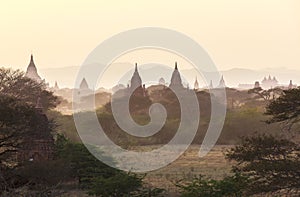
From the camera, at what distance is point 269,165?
53.9 feet

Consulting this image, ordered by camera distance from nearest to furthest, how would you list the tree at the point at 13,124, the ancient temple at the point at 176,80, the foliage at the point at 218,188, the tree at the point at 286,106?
the foliage at the point at 218,188 → the tree at the point at 286,106 → the tree at the point at 13,124 → the ancient temple at the point at 176,80

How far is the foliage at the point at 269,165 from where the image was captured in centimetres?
1647

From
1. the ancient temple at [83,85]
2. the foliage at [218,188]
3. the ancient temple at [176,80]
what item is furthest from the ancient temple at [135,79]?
the ancient temple at [83,85]

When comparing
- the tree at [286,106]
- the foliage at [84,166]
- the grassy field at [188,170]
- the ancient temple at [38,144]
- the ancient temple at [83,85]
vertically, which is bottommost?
the grassy field at [188,170]

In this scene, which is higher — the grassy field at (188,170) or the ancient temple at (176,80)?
the ancient temple at (176,80)

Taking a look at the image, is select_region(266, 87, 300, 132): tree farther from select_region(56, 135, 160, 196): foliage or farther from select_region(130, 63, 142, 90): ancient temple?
select_region(130, 63, 142, 90): ancient temple

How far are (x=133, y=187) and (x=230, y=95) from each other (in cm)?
6925

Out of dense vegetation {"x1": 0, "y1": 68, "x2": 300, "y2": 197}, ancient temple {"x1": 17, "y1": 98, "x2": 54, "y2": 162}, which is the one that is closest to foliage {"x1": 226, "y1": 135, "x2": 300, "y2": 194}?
dense vegetation {"x1": 0, "y1": 68, "x2": 300, "y2": 197}

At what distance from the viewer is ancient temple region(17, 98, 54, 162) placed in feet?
70.1

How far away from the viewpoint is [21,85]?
42312 millimetres

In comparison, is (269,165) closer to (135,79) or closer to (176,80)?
(176,80)

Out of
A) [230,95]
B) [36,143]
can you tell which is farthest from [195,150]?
[230,95]

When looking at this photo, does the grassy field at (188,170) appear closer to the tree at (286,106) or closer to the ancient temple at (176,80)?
the tree at (286,106)

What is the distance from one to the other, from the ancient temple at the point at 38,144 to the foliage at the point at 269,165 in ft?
26.4
